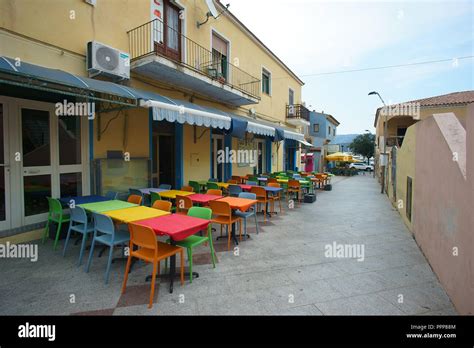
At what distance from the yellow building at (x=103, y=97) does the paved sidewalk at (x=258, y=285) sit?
163 cm

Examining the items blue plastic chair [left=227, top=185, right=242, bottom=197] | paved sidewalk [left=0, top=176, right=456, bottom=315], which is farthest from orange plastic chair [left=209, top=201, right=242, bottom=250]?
blue plastic chair [left=227, top=185, right=242, bottom=197]

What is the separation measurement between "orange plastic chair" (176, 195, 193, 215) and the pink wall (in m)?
4.44

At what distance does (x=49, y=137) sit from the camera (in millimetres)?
5523

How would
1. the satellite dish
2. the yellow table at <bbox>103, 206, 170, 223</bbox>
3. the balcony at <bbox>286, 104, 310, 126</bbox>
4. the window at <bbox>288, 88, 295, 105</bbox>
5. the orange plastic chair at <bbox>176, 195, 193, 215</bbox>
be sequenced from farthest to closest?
the window at <bbox>288, 88, 295, 105</bbox> < the balcony at <bbox>286, 104, 310, 126</bbox> < the satellite dish < the orange plastic chair at <bbox>176, 195, 193, 215</bbox> < the yellow table at <bbox>103, 206, 170, 223</bbox>

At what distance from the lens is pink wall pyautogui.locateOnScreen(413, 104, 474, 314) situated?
2.78 metres

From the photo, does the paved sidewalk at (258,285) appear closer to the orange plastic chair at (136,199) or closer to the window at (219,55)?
the orange plastic chair at (136,199)

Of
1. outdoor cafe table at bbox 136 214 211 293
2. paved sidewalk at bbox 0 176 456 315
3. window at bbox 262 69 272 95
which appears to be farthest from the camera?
window at bbox 262 69 272 95

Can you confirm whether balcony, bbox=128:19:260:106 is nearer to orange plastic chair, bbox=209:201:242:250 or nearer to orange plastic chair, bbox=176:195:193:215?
orange plastic chair, bbox=176:195:193:215

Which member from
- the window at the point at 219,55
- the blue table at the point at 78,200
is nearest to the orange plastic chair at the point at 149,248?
the blue table at the point at 78,200

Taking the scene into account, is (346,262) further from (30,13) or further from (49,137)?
(30,13)

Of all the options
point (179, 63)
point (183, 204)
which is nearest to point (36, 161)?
point (183, 204)
